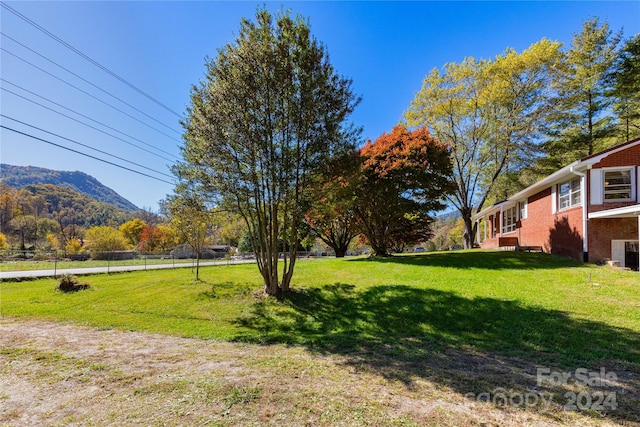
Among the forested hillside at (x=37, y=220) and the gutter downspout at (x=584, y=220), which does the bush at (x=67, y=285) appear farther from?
the forested hillside at (x=37, y=220)

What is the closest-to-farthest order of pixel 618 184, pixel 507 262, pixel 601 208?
pixel 601 208
pixel 618 184
pixel 507 262

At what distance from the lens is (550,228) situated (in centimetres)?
1425

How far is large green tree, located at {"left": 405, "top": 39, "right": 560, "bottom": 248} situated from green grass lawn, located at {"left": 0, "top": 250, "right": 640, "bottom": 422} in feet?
32.8

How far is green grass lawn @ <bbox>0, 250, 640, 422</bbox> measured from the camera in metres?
4.27

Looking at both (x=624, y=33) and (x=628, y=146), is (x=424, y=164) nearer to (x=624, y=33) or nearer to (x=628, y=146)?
(x=628, y=146)

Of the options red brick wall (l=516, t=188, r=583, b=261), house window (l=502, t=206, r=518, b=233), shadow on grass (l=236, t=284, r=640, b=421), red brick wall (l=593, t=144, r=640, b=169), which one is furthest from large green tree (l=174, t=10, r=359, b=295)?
house window (l=502, t=206, r=518, b=233)

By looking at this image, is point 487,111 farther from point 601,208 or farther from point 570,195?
point 601,208

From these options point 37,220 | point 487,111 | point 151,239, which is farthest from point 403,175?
point 37,220

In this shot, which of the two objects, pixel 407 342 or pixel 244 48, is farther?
pixel 244 48

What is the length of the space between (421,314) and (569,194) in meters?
11.0

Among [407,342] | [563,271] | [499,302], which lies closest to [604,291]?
[563,271]

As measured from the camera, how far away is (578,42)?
19.0 m

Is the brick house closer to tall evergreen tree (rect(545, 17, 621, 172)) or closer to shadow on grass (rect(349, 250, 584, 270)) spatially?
shadow on grass (rect(349, 250, 584, 270))

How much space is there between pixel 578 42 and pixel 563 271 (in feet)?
59.6
